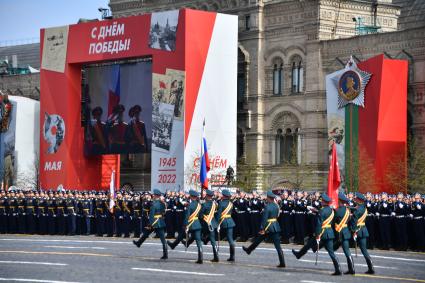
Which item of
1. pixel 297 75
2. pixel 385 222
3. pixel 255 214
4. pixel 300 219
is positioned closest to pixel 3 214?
pixel 255 214

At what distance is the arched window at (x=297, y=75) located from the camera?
69062 mm

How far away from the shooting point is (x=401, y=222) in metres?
36.9

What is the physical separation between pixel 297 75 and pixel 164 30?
833cm

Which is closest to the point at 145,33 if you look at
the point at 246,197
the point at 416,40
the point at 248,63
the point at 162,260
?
the point at 248,63

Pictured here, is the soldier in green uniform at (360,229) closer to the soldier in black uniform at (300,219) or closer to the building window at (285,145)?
the soldier in black uniform at (300,219)

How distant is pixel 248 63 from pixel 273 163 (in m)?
6.26

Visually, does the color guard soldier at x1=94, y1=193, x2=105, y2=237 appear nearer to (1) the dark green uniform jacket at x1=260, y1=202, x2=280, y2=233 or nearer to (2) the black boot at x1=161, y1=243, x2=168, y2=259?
(2) the black boot at x1=161, y1=243, x2=168, y2=259

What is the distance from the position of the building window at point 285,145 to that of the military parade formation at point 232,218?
23001mm

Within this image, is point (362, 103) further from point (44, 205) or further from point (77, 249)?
point (77, 249)

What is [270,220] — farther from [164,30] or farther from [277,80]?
[277,80]

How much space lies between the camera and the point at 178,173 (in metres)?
65.9

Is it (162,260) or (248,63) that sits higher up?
(248,63)

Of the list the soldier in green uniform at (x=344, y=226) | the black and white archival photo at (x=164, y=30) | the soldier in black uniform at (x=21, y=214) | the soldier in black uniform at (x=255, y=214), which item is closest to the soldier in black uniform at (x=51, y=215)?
the soldier in black uniform at (x=21, y=214)

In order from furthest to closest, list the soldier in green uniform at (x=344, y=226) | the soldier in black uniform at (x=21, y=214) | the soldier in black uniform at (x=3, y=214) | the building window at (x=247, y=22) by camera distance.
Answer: the building window at (x=247, y=22) < the soldier in black uniform at (x=3, y=214) < the soldier in black uniform at (x=21, y=214) < the soldier in green uniform at (x=344, y=226)
